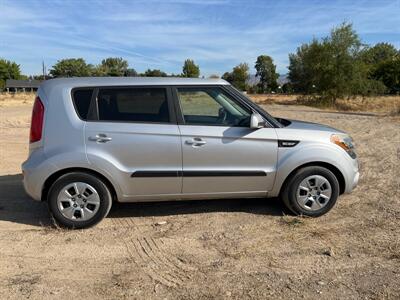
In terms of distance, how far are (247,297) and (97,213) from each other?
234 cm

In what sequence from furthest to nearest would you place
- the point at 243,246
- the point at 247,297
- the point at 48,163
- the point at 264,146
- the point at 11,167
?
the point at 11,167 < the point at 264,146 < the point at 48,163 < the point at 243,246 < the point at 247,297

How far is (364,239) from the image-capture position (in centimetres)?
498

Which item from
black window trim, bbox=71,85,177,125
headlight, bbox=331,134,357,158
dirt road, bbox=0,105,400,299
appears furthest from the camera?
headlight, bbox=331,134,357,158

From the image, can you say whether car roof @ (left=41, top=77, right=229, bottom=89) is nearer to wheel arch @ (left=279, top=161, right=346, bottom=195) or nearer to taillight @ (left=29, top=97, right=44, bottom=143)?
taillight @ (left=29, top=97, right=44, bottom=143)

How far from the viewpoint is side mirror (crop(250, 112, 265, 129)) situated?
5.30 metres

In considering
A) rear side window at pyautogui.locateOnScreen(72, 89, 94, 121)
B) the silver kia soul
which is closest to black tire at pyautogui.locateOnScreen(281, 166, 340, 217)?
the silver kia soul

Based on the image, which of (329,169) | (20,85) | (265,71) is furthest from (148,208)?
(265,71)

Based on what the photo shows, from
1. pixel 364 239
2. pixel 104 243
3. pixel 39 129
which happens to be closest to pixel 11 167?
pixel 39 129

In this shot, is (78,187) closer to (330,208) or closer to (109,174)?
(109,174)

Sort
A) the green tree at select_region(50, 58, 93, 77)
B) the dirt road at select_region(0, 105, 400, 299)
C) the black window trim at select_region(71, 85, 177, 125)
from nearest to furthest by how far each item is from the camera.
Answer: the dirt road at select_region(0, 105, 400, 299) < the black window trim at select_region(71, 85, 177, 125) < the green tree at select_region(50, 58, 93, 77)

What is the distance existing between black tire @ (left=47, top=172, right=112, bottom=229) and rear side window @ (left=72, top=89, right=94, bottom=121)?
0.72m

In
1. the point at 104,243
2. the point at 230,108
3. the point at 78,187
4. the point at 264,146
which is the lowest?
the point at 104,243

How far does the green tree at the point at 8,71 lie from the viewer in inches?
4368

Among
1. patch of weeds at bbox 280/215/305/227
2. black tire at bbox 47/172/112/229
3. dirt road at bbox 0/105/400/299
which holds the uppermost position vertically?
black tire at bbox 47/172/112/229
